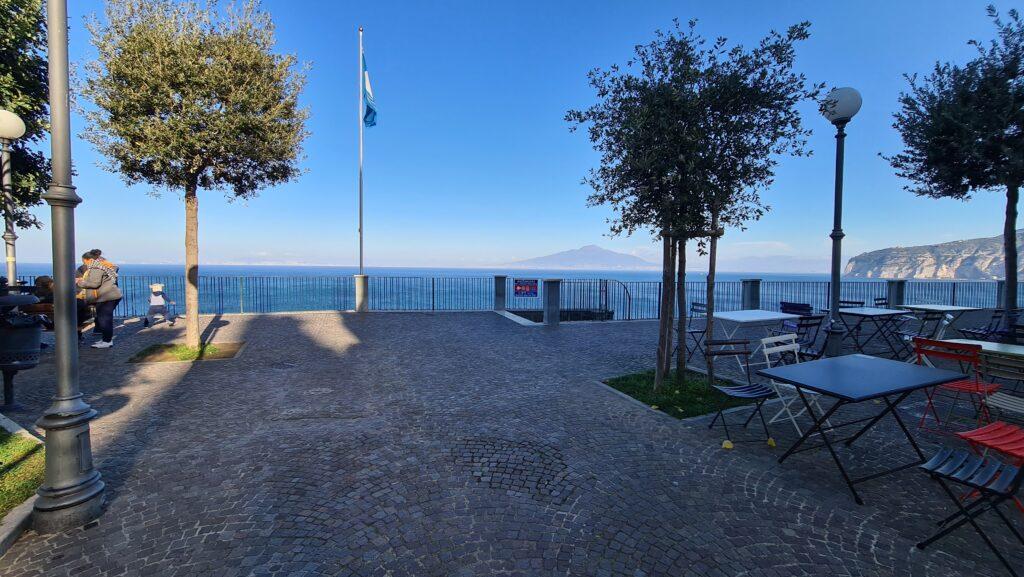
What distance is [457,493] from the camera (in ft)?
11.1

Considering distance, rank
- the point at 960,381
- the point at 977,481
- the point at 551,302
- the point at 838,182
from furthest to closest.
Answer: the point at 551,302 → the point at 838,182 → the point at 960,381 → the point at 977,481

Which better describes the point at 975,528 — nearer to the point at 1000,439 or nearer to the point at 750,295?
the point at 1000,439

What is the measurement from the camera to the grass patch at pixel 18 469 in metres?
3.18

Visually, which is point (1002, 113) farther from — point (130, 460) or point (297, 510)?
point (130, 460)

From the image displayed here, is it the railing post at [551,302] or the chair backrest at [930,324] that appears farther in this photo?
the railing post at [551,302]

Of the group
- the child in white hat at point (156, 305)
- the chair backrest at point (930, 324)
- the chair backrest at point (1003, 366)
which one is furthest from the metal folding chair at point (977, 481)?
the child in white hat at point (156, 305)

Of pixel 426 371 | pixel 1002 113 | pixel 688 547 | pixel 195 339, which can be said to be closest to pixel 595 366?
pixel 426 371

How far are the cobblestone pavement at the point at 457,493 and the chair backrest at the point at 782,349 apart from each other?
3.23ft

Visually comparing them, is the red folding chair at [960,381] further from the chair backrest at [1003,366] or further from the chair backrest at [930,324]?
the chair backrest at [930,324]

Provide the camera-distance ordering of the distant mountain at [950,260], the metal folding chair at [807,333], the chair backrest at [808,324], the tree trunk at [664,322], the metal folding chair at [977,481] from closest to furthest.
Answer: the metal folding chair at [977,481], the tree trunk at [664,322], the metal folding chair at [807,333], the chair backrest at [808,324], the distant mountain at [950,260]

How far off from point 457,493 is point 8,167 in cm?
1125

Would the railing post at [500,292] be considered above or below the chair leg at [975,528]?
above

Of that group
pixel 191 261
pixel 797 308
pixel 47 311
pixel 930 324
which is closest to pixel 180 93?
pixel 191 261

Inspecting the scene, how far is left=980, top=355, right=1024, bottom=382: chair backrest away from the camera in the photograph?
4.45 meters
